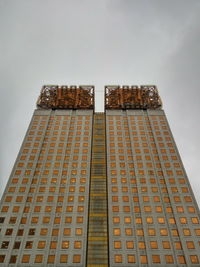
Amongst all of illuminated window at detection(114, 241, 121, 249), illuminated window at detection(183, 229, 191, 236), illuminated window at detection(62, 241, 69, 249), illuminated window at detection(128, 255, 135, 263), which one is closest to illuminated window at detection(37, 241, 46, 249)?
illuminated window at detection(62, 241, 69, 249)

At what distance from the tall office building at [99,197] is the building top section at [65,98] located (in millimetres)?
6561

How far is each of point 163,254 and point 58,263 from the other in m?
22.1

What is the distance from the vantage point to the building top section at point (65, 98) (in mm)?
97062

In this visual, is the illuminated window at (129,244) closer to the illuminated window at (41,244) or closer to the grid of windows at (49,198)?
the grid of windows at (49,198)

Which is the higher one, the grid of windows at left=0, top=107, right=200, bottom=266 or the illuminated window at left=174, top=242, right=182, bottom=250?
the grid of windows at left=0, top=107, right=200, bottom=266

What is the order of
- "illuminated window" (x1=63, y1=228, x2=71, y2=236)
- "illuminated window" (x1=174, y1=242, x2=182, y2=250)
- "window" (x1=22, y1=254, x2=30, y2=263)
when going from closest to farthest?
"window" (x1=22, y1=254, x2=30, y2=263), "illuminated window" (x1=174, y1=242, x2=182, y2=250), "illuminated window" (x1=63, y1=228, x2=71, y2=236)

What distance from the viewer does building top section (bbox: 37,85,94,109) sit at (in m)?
97.1

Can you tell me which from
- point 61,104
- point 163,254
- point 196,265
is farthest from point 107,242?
point 61,104

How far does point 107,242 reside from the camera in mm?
55219

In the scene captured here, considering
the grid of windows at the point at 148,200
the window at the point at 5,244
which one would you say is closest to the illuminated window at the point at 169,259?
the grid of windows at the point at 148,200

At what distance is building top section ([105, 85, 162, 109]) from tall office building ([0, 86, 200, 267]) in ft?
21.2

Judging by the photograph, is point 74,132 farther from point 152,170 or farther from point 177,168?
point 177,168

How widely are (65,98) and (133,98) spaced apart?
28537mm

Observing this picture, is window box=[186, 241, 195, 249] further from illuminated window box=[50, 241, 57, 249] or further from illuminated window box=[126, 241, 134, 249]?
illuminated window box=[50, 241, 57, 249]
